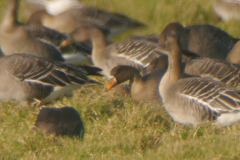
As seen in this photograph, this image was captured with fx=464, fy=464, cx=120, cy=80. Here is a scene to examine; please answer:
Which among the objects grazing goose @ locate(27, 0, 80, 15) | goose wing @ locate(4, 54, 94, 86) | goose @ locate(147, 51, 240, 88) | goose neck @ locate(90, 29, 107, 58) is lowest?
grazing goose @ locate(27, 0, 80, 15)

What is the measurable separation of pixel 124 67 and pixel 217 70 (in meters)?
1.57

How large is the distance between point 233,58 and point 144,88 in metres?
2.65

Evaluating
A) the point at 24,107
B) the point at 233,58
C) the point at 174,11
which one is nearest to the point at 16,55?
the point at 24,107

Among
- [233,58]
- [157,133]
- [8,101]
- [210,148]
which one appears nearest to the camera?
[210,148]

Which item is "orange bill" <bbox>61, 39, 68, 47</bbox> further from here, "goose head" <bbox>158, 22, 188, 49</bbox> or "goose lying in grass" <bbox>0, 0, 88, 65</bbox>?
"goose head" <bbox>158, 22, 188, 49</bbox>

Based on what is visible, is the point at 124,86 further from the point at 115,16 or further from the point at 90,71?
the point at 115,16

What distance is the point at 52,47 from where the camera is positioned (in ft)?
31.2

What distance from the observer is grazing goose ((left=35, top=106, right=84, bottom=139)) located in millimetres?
5474

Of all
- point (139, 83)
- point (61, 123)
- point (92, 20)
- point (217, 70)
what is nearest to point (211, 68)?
point (217, 70)

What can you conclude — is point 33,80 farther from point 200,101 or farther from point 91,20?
point 91,20

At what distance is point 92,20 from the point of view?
1155 cm

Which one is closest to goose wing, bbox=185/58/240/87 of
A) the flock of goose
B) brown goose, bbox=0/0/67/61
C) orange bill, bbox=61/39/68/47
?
the flock of goose

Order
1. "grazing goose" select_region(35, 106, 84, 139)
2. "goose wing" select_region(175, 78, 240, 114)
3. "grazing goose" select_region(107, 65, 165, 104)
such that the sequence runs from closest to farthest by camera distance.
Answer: "grazing goose" select_region(35, 106, 84, 139) → "goose wing" select_region(175, 78, 240, 114) → "grazing goose" select_region(107, 65, 165, 104)

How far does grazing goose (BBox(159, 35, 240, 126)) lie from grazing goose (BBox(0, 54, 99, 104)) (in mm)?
1788
